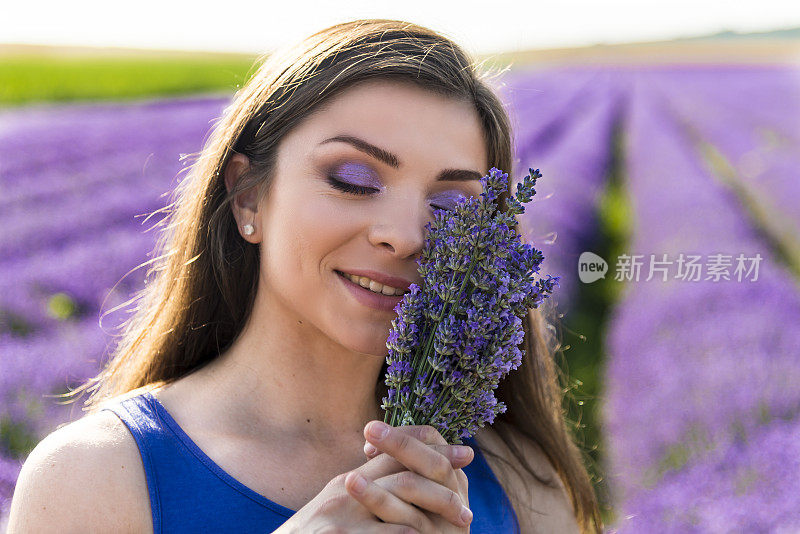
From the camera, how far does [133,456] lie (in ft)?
5.32

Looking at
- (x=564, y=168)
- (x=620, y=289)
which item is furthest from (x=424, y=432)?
(x=564, y=168)

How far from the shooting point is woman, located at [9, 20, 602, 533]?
1528 mm

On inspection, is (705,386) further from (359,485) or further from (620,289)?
(359,485)

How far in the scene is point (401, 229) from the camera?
1.57m

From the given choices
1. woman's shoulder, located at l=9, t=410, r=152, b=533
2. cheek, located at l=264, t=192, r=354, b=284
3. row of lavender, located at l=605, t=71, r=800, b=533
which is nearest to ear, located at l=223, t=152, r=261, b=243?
cheek, located at l=264, t=192, r=354, b=284

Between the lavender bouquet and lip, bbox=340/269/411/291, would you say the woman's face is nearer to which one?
lip, bbox=340/269/411/291

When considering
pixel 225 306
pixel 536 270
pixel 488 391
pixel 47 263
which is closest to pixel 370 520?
pixel 488 391

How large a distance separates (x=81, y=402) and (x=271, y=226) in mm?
1788

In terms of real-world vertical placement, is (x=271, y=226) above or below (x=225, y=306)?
above

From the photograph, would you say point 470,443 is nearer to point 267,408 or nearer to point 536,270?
point 267,408

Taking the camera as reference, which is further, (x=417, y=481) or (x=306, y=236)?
(x=306, y=236)

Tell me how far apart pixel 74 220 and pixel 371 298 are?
391 centimetres

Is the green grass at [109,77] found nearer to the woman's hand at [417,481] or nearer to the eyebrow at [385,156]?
the eyebrow at [385,156]

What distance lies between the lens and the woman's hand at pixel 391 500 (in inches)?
51.8
